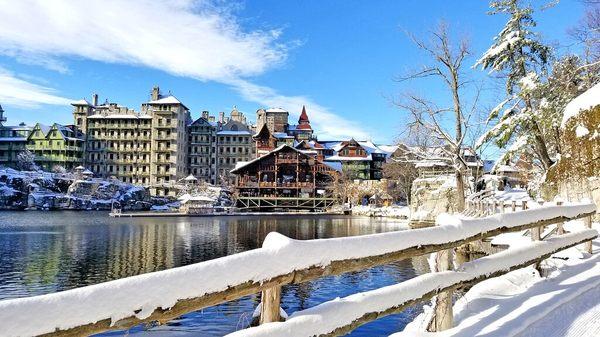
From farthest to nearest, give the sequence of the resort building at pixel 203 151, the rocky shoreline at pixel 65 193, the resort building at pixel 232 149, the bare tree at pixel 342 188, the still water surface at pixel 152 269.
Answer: the resort building at pixel 203 151
the resort building at pixel 232 149
the bare tree at pixel 342 188
the rocky shoreline at pixel 65 193
the still water surface at pixel 152 269

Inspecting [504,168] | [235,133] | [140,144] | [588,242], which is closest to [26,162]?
[140,144]

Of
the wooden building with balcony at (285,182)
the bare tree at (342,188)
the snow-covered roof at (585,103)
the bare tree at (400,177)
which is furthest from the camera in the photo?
the wooden building with balcony at (285,182)

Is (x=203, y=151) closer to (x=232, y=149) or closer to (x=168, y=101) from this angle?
(x=232, y=149)

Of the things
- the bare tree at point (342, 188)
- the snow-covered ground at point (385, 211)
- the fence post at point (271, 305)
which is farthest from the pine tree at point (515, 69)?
the bare tree at point (342, 188)

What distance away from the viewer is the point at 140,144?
9750cm

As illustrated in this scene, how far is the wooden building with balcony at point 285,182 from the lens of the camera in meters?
78.4

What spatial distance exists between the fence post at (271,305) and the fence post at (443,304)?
7.44 feet

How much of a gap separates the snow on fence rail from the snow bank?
17 centimetres

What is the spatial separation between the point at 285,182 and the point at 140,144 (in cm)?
3765

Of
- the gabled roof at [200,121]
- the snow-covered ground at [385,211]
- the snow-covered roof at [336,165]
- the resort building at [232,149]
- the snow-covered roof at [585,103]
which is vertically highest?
the gabled roof at [200,121]

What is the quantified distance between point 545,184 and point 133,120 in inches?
3632

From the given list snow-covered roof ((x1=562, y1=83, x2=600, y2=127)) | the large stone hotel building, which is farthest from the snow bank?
the large stone hotel building

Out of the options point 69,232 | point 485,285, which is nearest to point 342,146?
point 69,232

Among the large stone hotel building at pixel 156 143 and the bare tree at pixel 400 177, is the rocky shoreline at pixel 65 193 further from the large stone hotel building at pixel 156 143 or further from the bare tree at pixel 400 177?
the bare tree at pixel 400 177
